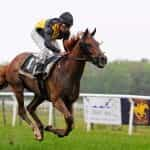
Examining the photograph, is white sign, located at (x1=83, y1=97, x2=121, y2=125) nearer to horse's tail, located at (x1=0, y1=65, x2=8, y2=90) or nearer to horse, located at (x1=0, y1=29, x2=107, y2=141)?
horse's tail, located at (x1=0, y1=65, x2=8, y2=90)

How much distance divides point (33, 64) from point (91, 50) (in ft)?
4.97

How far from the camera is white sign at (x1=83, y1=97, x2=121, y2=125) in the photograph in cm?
1549

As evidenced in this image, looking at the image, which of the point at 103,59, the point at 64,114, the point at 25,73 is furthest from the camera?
the point at 25,73

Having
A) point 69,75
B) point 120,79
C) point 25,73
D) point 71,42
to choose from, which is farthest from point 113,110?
point 120,79

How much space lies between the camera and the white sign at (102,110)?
50.8 feet

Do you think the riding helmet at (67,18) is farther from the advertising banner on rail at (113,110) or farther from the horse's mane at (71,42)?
the advertising banner on rail at (113,110)

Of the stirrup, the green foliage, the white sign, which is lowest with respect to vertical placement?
the green foliage

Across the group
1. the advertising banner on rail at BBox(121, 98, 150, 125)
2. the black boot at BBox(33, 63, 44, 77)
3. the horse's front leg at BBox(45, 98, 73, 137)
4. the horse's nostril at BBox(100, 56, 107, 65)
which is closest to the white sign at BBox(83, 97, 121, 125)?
the advertising banner on rail at BBox(121, 98, 150, 125)

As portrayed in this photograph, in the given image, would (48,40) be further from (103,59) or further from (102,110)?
(102,110)

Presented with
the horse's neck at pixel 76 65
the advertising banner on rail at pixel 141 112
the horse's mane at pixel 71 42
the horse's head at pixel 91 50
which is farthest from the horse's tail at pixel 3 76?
the advertising banner on rail at pixel 141 112

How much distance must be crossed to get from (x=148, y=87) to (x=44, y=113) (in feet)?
43.3

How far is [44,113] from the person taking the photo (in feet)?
58.9

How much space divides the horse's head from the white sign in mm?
6022

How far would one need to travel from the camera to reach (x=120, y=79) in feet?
118
